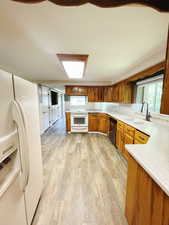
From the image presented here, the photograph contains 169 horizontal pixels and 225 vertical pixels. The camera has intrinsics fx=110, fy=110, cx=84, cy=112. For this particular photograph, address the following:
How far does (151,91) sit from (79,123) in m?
2.81

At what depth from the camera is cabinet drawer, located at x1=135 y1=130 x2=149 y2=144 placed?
183 centimetres

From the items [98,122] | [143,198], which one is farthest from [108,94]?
[143,198]

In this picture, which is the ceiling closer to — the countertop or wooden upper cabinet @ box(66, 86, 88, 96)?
the countertop

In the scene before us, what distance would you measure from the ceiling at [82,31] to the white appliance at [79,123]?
2785 mm

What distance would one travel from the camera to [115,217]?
1343 mm

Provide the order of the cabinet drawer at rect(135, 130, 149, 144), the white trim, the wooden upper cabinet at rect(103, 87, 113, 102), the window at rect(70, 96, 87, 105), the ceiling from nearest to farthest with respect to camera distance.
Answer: the ceiling → the cabinet drawer at rect(135, 130, 149, 144) → the white trim → the wooden upper cabinet at rect(103, 87, 113, 102) → the window at rect(70, 96, 87, 105)

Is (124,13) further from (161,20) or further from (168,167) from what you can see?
(168,167)

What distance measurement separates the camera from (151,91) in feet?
9.29

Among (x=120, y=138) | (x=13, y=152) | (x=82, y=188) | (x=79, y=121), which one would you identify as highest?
(x=13, y=152)

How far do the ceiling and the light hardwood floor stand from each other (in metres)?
2.06

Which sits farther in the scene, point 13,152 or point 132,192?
point 132,192

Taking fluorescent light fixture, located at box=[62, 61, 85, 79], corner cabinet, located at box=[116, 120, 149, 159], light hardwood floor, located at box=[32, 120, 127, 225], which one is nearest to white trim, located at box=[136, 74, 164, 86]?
corner cabinet, located at box=[116, 120, 149, 159]

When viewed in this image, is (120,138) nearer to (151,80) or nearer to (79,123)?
(151,80)

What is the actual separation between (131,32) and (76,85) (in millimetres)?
3738
